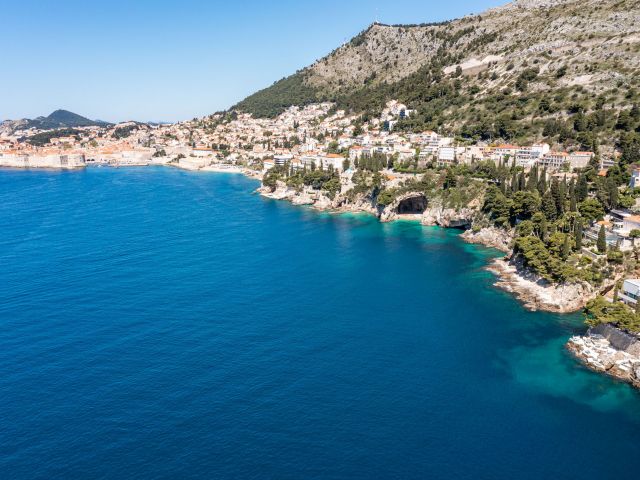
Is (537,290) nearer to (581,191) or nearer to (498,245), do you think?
(498,245)

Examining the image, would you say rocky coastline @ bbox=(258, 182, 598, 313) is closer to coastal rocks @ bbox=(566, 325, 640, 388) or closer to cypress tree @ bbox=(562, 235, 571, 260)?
cypress tree @ bbox=(562, 235, 571, 260)

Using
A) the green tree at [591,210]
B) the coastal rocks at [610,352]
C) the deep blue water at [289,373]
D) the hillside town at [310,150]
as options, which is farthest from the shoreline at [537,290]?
the green tree at [591,210]

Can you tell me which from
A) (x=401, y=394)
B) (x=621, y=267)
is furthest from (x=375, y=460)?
(x=621, y=267)

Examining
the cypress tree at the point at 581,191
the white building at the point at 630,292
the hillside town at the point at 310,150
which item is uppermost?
the hillside town at the point at 310,150

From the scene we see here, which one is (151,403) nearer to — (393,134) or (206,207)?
(206,207)

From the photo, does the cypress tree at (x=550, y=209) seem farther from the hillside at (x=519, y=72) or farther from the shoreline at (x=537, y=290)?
the hillside at (x=519, y=72)

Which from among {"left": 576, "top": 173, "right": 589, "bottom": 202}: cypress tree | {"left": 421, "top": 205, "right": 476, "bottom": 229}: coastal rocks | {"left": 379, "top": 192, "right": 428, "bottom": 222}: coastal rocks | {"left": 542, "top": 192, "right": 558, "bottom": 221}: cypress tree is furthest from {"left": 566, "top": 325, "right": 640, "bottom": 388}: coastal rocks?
{"left": 379, "top": 192, "right": 428, "bottom": 222}: coastal rocks

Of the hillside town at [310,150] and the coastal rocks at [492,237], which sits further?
the hillside town at [310,150]
